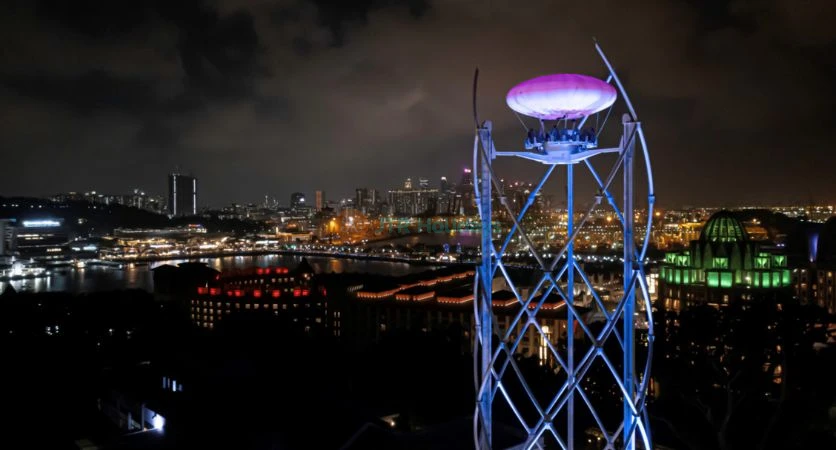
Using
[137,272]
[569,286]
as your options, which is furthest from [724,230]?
[137,272]

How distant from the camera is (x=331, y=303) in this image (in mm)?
13000

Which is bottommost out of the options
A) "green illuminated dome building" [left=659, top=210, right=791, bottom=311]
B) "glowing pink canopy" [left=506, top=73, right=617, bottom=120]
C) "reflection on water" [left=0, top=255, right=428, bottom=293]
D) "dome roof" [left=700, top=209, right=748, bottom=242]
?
"reflection on water" [left=0, top=255, right=428, bottom=293]

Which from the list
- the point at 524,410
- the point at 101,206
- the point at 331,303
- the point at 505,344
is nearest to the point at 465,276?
the point at 331,303

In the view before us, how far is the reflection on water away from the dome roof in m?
15.2

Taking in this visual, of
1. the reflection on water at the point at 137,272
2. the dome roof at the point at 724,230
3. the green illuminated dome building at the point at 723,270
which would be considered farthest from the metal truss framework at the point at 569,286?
the reflection on water at the point at 137,272

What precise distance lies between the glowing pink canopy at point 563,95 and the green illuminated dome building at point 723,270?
365 inches

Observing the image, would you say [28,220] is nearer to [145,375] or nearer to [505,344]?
[145,375]

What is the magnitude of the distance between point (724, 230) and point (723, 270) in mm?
732

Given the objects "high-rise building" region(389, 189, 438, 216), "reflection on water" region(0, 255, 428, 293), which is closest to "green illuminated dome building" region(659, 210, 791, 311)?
"reflection on water" region(0, 255, 428, 293)

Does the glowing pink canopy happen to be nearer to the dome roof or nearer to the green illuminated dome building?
the green illuminated dome building

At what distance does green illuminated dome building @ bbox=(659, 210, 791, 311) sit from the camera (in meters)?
10.3

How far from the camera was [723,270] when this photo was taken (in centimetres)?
1055

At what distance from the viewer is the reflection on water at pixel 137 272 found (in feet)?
68.4

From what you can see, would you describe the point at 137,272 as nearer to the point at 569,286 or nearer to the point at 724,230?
the point at 724,230
